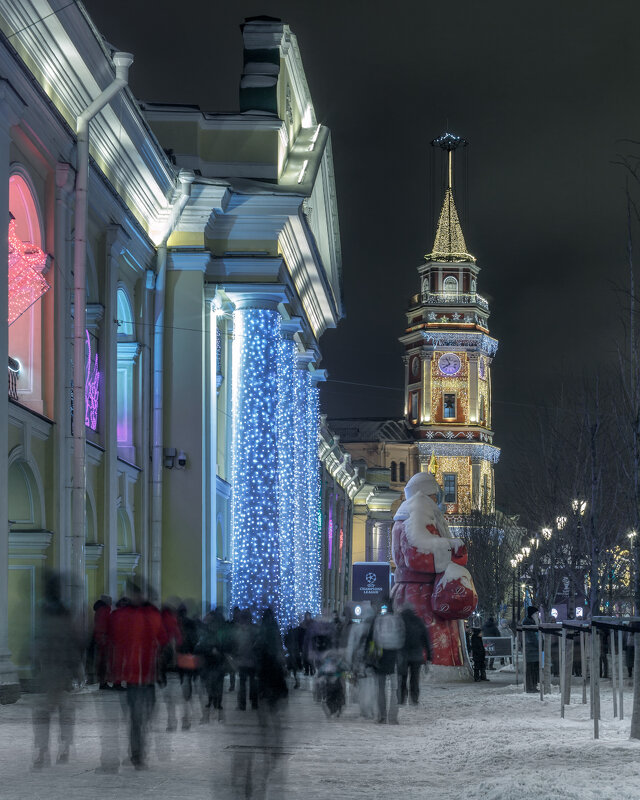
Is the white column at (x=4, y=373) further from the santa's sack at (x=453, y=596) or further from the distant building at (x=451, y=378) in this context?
the distant building at (x=451, y=378)

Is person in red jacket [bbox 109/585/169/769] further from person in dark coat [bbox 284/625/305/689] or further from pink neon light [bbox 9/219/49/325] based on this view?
person in dark coat [bbox 284/625/305/689]

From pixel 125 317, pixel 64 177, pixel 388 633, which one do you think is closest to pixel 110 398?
pixel 125 317

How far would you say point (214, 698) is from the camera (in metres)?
17.2

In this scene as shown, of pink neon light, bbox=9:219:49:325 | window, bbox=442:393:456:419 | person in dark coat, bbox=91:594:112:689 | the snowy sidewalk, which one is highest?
window, bbox=442:393:456:419

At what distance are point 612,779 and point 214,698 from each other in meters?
6.82

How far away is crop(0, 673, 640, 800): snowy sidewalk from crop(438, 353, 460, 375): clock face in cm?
10603

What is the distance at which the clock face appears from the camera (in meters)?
126

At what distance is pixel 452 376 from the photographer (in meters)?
126

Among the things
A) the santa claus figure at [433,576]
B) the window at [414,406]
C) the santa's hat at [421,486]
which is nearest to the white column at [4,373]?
the santa claus figure at [433,576]

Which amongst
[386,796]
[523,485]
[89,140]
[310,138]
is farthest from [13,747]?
[523,485]

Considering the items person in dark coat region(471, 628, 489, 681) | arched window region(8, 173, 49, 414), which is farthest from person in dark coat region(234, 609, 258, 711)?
person in dark coat region(471, 628, 489, 681)

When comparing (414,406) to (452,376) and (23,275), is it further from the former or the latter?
(23,275)

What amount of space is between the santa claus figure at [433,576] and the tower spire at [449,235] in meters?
101

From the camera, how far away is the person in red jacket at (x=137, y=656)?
1219cm
